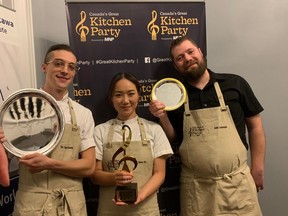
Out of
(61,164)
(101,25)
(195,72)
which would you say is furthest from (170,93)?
(61,164)

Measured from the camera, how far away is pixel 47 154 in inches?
65.7

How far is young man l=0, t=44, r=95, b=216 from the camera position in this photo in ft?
5.41

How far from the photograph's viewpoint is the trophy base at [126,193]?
172 centimetres

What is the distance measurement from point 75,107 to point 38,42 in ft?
2.53

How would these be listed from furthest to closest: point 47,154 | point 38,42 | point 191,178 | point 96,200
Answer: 1. point 38,42
2. point 96,200
3. point 191,178
4. point 47,154

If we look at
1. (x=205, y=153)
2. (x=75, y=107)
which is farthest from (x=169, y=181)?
(x=75, y=107)

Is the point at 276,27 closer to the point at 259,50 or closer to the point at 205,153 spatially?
the point at 259,50

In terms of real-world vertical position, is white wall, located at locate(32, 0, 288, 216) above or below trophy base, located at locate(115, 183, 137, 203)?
above

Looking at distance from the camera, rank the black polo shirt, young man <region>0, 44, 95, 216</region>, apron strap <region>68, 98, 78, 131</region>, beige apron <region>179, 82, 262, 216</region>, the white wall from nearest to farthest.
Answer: young man <region>0, 44, 95, 216</region>, apron strap <region>68, 98, 78, 131</region>, beige apron <region>179, 82, 262, 216</region>, the black polo shirt, the white wall

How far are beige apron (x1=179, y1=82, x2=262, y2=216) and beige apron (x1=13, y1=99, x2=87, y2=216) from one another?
2.20 ft

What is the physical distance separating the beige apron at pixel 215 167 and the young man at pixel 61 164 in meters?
0.61

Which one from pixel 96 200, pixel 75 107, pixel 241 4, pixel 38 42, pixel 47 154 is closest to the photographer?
pixel 47 154

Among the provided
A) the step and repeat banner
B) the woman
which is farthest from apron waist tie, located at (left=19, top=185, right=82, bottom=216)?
the step and repeat banner

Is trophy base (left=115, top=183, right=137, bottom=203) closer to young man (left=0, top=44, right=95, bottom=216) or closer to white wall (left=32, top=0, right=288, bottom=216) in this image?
young man (left=0, top=44, right=95, bottom=216)
